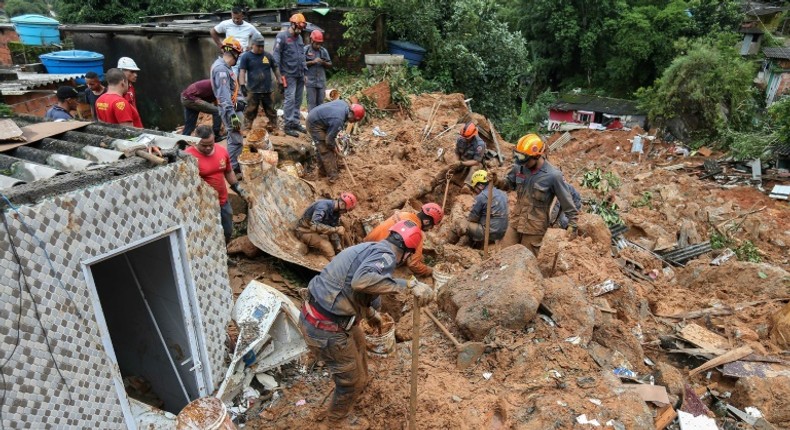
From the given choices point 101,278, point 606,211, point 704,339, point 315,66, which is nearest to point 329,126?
point 315,66

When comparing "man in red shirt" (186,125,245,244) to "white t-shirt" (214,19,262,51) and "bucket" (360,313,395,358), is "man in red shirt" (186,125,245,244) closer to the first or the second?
"bucket" (360,313,395,358)

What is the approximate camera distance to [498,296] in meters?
4.93

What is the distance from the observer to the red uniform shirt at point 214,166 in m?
5.58

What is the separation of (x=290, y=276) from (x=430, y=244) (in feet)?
7.29

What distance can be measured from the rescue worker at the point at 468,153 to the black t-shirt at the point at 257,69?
3.81 meters

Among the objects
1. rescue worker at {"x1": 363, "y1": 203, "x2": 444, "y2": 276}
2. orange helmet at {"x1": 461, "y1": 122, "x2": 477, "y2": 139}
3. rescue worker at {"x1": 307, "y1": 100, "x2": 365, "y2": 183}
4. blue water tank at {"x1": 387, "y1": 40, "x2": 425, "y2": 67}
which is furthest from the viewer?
blue water tank at {"x1": 387, "y1": 40, "x2": 425, "y2": 67}

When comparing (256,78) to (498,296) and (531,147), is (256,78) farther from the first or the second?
(498,296)

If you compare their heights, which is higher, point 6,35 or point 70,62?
point 6,35

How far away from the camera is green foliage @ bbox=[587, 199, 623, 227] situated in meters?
9.49

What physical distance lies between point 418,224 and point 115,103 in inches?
155

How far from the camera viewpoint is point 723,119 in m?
19.3

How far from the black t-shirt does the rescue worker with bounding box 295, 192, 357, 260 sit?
10.5 ft

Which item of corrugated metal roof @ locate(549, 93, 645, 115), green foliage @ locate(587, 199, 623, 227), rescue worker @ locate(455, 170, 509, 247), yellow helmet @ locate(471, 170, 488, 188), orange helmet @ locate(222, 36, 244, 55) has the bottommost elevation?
corrugated metal roof @ locate(549, 93, 645, 115)

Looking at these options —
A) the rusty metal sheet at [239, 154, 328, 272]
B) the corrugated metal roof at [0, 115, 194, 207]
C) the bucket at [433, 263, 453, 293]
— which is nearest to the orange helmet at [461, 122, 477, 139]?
Answer: the rusty metal sheet at [239, 154, 328, 272]
